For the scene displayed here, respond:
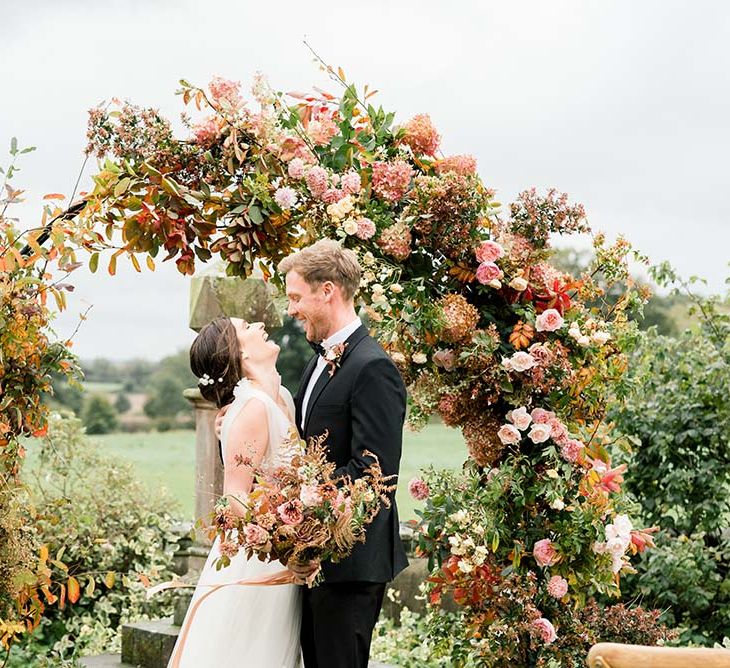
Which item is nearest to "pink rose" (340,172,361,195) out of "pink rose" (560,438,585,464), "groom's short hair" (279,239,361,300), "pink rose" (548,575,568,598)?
"groom's short hair" (279,239,361,300)

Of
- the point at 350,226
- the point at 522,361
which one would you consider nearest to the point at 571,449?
the point at 522,361

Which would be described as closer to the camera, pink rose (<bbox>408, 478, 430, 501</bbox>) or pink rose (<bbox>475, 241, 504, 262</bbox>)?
pink rose (<bbox>475, 241, 504, 262</bbox>)

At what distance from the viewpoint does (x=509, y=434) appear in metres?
4.34

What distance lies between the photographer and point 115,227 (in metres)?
4.59

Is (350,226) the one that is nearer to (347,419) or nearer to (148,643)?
(347,419)

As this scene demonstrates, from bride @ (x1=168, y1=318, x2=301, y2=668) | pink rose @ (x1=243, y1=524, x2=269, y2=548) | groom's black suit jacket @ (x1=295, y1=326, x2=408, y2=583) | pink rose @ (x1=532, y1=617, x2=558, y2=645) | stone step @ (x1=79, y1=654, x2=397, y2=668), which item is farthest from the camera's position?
stone step @ (x1=79, y1=654, x2=397, y2=668)

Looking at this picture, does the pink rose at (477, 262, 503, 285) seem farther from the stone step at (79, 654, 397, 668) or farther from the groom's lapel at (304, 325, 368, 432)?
the stone step at (79, 654, 397, 668)

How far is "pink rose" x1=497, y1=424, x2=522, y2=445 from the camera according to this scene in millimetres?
4340

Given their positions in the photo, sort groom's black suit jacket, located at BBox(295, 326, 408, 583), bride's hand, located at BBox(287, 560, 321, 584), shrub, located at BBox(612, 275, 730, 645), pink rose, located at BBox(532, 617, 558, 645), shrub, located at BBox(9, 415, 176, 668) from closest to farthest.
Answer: bride's hand, located at BBox(287, 560, 321, 584), groom's black suit jacket, located at BBox(295, 326, 408, 583), pink rose, located at BBox(532, 617, 558, 645), shrub, located at BBox(612, 275, 730, 645), shrub, located at BBox(9, 415, 176, 668)

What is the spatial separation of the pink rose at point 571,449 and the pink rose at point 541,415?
12 cm

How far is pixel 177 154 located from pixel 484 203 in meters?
1.24

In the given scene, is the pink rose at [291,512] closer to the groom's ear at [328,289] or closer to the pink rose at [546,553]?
the groom's ear at [328,289]

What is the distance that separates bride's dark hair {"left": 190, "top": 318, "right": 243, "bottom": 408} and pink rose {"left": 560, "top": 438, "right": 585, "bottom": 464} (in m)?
1.29

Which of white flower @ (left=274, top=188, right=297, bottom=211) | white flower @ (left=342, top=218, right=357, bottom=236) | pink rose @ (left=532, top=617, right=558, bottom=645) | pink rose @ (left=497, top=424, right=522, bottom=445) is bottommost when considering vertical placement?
pink rose @ (left=532, top=617, right=558, bottom=645)
